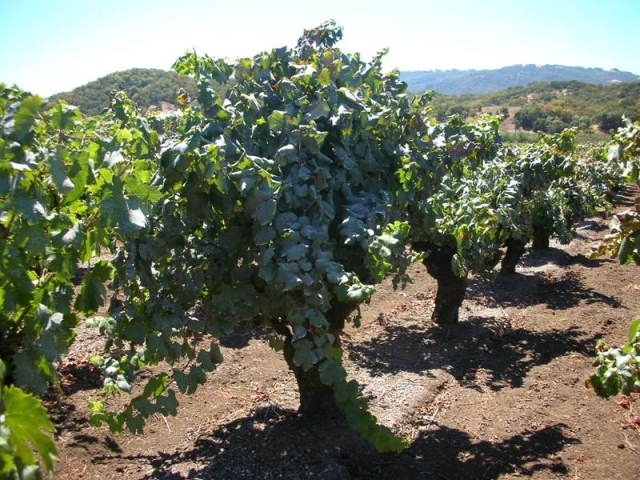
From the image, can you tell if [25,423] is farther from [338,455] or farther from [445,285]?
[445,285]

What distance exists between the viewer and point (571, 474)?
13.4 ft

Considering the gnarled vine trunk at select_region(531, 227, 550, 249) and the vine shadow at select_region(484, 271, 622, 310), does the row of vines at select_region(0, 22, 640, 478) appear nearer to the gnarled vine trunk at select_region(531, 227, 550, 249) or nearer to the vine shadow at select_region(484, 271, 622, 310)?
the vine shadow at select_region(484, 271, 622, 310)

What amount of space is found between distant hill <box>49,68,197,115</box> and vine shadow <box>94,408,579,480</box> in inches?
1347

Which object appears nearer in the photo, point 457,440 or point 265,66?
point 265,66

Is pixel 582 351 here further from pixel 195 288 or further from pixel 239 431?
pixel 195 288

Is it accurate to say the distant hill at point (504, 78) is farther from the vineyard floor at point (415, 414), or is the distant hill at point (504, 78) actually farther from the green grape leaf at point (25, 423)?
the green grape leaf at point (25, 423)

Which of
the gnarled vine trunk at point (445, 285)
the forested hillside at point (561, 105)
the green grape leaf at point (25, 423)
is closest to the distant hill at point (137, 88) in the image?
the forested hillside at point (561, 105)

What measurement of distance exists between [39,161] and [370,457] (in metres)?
3.53

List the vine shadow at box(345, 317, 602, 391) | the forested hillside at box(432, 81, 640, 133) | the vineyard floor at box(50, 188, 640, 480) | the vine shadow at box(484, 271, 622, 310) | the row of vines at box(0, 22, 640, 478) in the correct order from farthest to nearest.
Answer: the forested hillside at box(432, 81, 640, 133)
the vine shadow at box(484, 271, 622, 310)
the vine shadow at box(345, 317, 602, 391)
the vineyard floor at box(50, 188, 640, 480)
the row of vines at box(0, 22, 640, 478)

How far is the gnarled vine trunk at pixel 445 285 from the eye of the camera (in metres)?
7.26

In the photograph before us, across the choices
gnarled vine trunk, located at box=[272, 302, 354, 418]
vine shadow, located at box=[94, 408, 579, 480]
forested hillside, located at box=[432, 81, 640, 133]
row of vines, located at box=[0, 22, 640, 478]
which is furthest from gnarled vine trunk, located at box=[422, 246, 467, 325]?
forested hillside, located at box=[432, 81, 640, 133]

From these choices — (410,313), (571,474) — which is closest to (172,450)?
(571,474)

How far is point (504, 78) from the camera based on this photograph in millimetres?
156750

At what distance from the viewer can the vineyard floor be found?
4.26 metres
